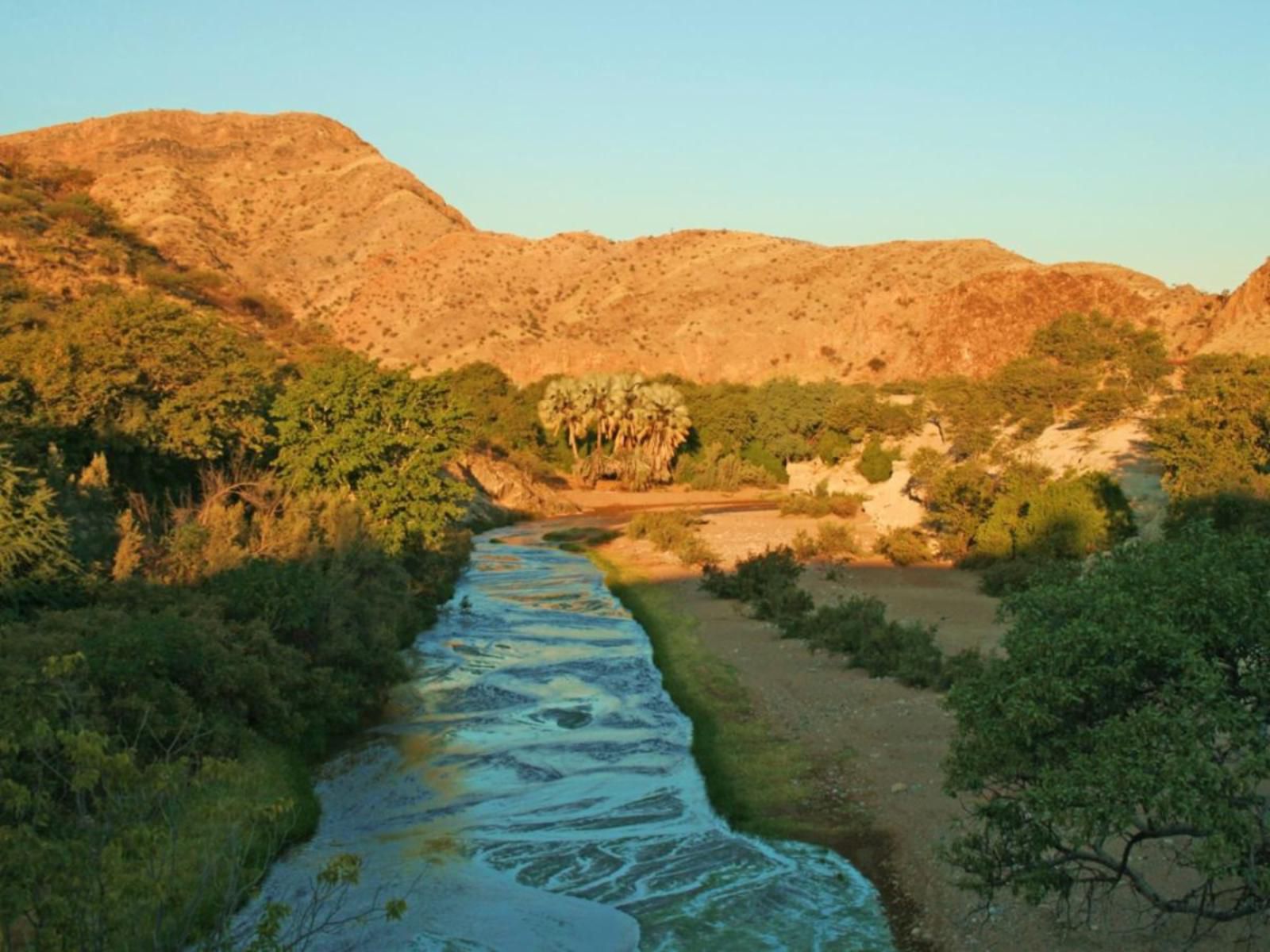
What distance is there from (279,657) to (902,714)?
1043 centimetres

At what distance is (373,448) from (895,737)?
1901 centimetres

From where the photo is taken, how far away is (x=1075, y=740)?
30.4 ft

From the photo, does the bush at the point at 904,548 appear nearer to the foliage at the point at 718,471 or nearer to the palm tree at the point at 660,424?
the foliage at the point at 718,471

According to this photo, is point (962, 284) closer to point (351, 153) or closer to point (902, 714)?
point (351, 153)

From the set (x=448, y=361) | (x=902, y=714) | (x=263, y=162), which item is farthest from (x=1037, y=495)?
(x=263, y=162)

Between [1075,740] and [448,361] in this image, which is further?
[448,361]

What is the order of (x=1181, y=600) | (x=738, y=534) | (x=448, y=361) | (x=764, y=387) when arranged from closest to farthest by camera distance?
1. (x=1181, y=600)
2. (x=738, y=534)
3. (x=764, y=387)
4. (x=448, y=361)

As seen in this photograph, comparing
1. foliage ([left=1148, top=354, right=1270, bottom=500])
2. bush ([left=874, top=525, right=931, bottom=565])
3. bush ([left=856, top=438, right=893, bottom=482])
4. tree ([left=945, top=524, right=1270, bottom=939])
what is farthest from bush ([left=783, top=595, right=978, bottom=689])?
bush ([left=856, top=438, right=893, bottom=482])

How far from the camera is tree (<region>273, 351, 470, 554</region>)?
115ft

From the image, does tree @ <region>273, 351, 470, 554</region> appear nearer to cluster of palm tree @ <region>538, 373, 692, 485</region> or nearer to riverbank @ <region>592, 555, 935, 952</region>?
riverbank @ <region>592, 555, 935, 952</region>

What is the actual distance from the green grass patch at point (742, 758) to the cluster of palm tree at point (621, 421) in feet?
150

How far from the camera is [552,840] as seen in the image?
56.7ft

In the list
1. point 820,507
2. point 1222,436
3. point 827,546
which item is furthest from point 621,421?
point 1222,436

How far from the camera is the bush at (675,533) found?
152 ft
